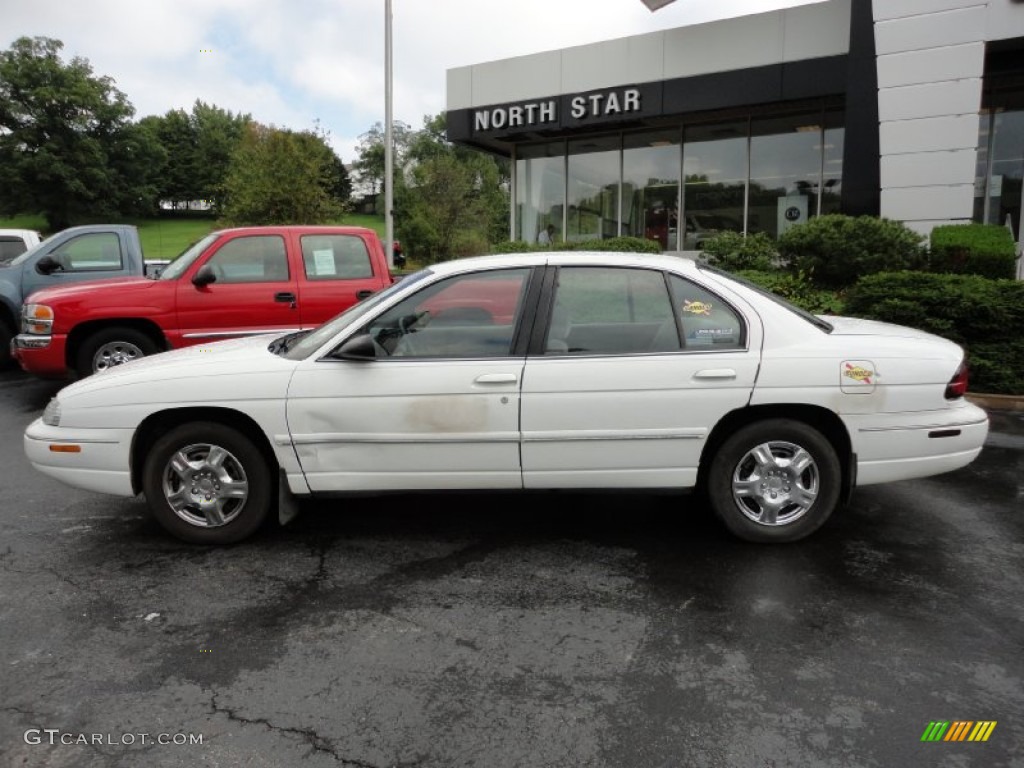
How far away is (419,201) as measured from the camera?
32844 millimetres

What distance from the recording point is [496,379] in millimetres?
4090

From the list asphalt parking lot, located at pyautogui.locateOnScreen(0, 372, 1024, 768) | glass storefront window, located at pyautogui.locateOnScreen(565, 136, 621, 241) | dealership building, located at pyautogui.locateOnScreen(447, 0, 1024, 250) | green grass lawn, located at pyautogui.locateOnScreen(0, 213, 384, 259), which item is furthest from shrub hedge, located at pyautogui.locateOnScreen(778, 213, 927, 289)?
green grass lawn, located at pyautogui.locateOnScreen(0, 213, 384, 259)

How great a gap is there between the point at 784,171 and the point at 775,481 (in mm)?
15317

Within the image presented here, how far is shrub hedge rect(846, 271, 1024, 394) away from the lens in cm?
806

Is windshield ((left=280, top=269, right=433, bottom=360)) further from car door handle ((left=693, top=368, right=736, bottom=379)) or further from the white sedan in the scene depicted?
car door handle ((left=693, top=368, right=736, bottom=379))

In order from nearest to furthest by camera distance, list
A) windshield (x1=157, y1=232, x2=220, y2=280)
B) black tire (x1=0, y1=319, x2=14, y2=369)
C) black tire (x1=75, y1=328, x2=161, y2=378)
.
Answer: black tire (x1=75, y1=328, x2=161, y2=378)
windshield (x1=157, y1=232, x2=220, y2=280)
black tire (x1=0, y1=319, x2=14, y2=369)

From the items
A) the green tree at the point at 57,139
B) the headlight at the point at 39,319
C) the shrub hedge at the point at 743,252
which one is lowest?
the headlight at the point at 39,319

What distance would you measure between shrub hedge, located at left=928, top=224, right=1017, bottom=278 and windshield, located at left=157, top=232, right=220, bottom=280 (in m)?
9.74

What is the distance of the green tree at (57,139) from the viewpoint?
68812 millimetres

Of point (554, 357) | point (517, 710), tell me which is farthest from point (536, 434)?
point (517, 710)

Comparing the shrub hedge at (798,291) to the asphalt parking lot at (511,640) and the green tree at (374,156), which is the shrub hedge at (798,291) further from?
the green tree at (374,156)

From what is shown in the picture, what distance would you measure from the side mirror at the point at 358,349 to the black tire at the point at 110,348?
17.2 ft

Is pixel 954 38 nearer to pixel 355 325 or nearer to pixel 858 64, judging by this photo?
pixel 858 64

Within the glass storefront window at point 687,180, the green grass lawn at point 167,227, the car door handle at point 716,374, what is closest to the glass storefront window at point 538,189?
the glass storefront window at point 687,180
